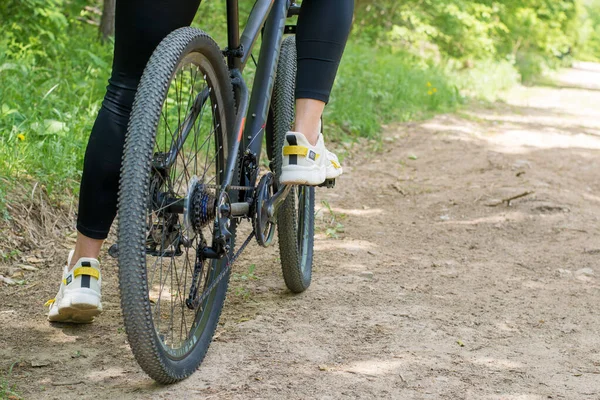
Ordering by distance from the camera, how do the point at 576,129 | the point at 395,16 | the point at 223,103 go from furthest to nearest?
the point at 395,16 → the point at 576,129 → the point at 223,103

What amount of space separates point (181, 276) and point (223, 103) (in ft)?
1.93

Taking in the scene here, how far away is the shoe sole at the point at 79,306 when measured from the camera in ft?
7.70

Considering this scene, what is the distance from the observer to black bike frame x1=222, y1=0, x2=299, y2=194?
89.7 inches

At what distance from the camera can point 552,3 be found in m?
18.2

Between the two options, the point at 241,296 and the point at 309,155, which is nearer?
the point at 309,155

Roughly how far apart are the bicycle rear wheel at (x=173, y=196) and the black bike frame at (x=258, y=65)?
0.07 metres

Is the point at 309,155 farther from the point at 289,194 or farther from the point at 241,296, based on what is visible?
the point at 241,296

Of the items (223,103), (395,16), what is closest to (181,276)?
(223,103)

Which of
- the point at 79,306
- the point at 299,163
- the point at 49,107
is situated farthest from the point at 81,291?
the point at 49,107

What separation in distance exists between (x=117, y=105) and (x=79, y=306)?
610 mm

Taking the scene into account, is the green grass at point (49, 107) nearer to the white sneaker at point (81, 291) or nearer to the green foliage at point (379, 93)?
the white sneaker at point (81, 291)

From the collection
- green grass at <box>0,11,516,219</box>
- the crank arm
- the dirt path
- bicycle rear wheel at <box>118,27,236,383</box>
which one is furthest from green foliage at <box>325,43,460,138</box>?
bicycle rear wheel at <box>118,27,236,383</box>

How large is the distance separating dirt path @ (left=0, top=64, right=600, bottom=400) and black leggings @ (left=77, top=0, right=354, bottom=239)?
435 millimetres

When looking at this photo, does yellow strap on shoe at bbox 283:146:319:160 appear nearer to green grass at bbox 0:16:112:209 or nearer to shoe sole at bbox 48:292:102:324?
shoe sole at bbox 48:292:102:324
